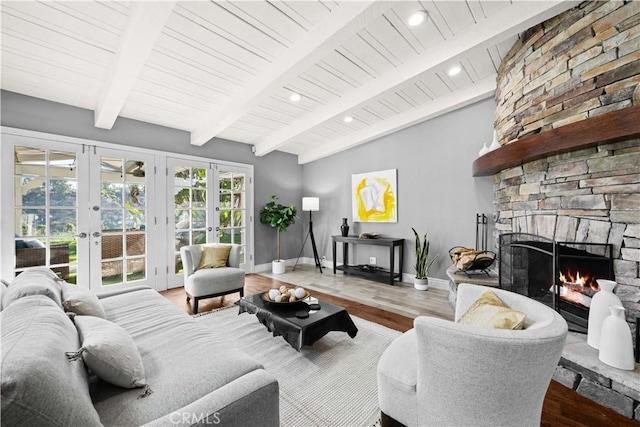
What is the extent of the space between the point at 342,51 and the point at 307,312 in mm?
2518

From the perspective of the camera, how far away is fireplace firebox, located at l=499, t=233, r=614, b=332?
2027 mm

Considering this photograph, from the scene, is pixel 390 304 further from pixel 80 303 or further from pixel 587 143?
pixel 80 303

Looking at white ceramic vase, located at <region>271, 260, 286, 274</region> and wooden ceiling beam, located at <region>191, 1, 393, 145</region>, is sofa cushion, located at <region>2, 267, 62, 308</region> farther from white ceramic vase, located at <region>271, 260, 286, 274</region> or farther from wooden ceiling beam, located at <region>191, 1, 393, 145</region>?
white ceramic vase, located at <region>271, 260, 286, 274</region>

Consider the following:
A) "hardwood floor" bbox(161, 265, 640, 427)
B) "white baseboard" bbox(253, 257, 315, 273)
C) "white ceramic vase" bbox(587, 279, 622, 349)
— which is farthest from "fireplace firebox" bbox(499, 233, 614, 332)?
"white baseboard" bbox(253, 257, 315, 273)

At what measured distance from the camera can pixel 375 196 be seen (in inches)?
191

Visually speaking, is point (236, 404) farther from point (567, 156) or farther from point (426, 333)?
point (567, 156)

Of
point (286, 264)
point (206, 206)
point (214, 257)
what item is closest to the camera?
point (214, 257)

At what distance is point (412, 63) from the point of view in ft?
9.31

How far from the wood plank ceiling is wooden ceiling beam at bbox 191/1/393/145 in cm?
1

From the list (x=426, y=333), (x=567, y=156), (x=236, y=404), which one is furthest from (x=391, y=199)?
(x=236, y=404)

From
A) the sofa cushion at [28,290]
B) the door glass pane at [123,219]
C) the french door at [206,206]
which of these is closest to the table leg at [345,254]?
the french door at [206,206]

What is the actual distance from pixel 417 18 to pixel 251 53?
1520mm

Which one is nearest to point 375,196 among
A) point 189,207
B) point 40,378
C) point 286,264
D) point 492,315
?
point 286,264

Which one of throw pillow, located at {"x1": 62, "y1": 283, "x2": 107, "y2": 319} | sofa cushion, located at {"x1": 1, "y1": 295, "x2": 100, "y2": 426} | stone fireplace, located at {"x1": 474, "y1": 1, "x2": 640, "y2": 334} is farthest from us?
stone fireplace, located at {"x1": 474, "y1": 1, "x2": 640, "y2": 334}
